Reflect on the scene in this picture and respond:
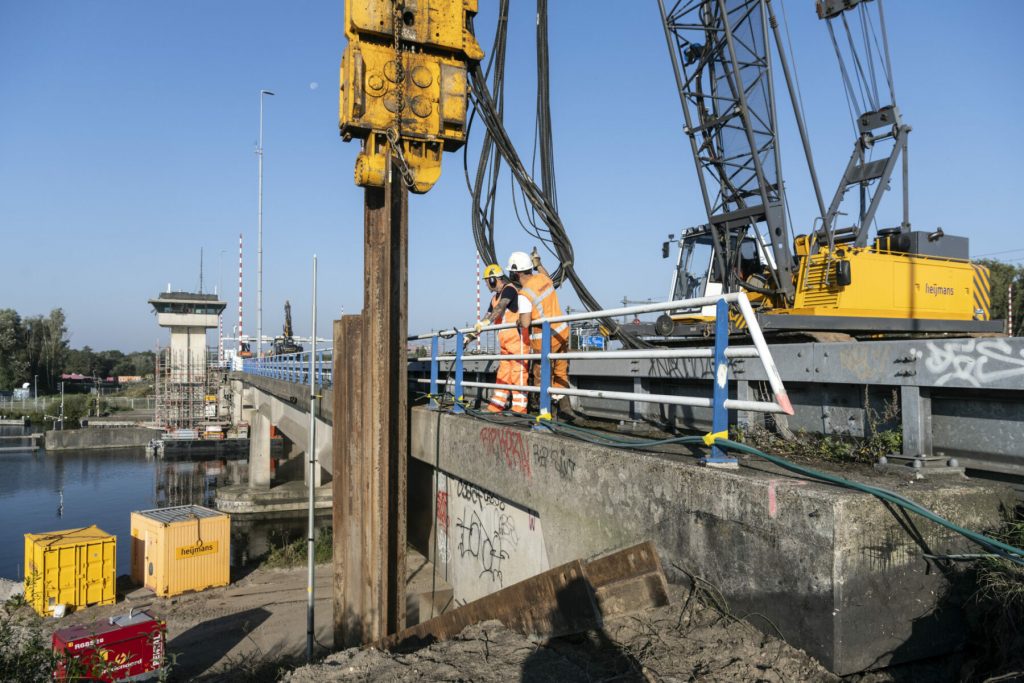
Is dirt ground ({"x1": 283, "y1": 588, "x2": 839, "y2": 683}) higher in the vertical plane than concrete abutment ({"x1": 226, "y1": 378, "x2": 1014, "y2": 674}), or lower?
lower

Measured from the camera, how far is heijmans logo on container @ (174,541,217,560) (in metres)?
16.1

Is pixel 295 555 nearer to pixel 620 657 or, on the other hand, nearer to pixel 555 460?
pixel 555 460

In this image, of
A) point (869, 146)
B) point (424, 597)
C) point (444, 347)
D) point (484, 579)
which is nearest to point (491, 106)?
point (444, 347)

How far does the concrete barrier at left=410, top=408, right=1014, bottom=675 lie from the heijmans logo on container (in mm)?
14307

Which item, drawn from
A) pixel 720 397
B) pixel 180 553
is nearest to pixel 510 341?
pixel 720 397

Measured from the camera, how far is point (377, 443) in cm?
677

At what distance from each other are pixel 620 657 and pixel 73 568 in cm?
1555

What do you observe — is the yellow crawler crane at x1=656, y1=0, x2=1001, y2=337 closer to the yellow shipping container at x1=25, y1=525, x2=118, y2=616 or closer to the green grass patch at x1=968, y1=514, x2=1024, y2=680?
the green grass patch at x1=968, y1=514, x2=1024, y2=680

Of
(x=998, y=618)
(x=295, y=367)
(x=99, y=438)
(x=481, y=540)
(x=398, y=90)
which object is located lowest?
(x=99, y=438)

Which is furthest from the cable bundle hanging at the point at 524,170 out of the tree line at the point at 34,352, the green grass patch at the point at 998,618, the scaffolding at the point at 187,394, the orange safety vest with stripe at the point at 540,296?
the tree line at the point at 34,352

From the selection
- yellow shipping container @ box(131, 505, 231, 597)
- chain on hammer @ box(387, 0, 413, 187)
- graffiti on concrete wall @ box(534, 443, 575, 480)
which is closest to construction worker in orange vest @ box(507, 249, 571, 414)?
chain on hammer @ box(387, 0, 413, 187)

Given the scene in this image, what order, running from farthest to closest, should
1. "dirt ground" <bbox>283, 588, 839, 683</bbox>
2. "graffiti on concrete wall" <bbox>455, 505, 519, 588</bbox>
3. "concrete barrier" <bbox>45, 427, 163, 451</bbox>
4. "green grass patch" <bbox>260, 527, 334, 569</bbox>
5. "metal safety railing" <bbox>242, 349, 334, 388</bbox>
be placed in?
"concrete barrier" <bbox>45, 427, 163, 451</bbox> < "green grass patch" <bbox>260, 527, 334, 569</bbox> < "metal safety railing" <bbox>242, 349, 334, 388</bbox> < "graffiti on concrete wall" <bbox>455, 505, 519, 588</bbox> < "dirt ground" <bbox>283, 588, 839, 683</bbox>

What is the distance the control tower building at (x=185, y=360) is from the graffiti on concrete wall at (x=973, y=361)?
5312 centimetres

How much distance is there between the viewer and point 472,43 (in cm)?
697
